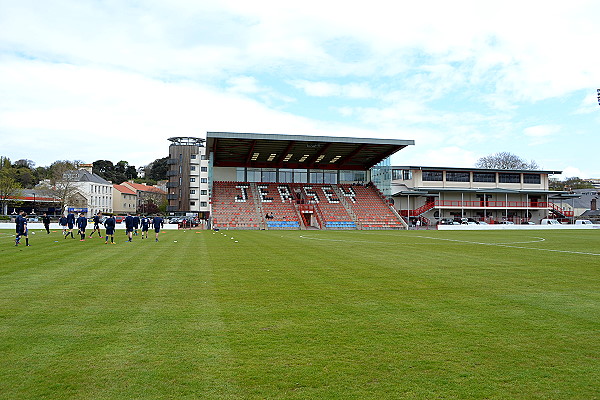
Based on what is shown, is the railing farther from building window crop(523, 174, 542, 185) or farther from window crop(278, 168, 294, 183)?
window crop(278, 168, 294, 183)

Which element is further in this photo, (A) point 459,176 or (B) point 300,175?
(A) point 459,176

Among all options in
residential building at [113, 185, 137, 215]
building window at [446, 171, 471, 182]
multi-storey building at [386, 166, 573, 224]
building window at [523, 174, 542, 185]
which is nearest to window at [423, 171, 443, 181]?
multi-storey building at [386, 166, 573, 224]

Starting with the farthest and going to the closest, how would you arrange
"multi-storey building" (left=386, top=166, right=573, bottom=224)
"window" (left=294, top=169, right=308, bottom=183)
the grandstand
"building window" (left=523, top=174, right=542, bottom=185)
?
"building window" (left=523, top=174, right=542, bottom=185) < "window" (left=294, top=169, right=308, bottom=183) < "multi-storey building" (left=386, top=166, right=573, bottom=224) < the grandstand

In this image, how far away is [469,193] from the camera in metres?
66.6

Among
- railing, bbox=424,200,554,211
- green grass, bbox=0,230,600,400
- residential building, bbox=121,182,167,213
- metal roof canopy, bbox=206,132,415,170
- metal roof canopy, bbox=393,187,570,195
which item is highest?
metal roof canopy, bbox=206,132,415,170

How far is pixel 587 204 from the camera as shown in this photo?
94.5 metres

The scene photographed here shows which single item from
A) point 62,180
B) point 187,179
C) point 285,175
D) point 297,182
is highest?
point 187,179

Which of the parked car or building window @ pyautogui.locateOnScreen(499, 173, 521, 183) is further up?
building window @ pyautogui.locateOnScreen(499, 173, 521, 183)

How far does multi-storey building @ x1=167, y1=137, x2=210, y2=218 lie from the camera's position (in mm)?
88938

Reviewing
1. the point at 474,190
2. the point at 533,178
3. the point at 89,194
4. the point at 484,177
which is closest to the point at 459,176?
the point at 474,190

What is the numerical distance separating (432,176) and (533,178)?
18.1 meters

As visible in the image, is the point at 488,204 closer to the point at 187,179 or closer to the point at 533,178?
the point at 533,178

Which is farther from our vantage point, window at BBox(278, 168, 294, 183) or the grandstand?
window at BBox(278, 168, 294, 183)

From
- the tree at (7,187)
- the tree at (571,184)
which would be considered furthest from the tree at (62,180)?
the tree at (571,184)
